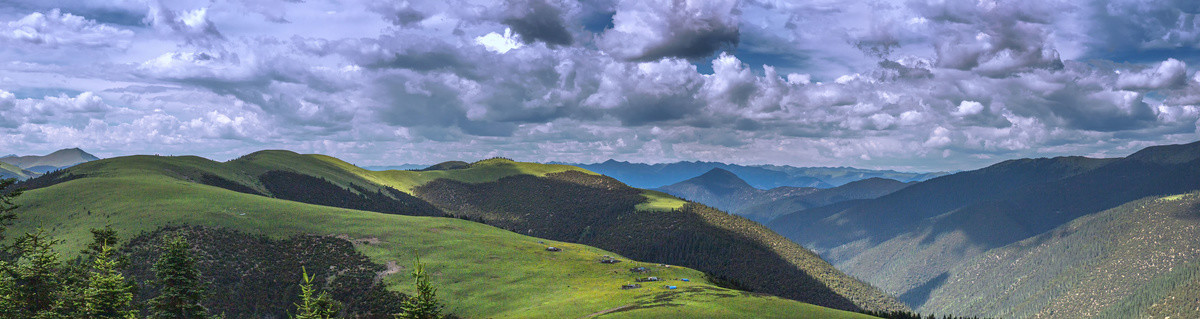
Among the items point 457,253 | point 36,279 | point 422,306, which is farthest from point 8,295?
point 457,253

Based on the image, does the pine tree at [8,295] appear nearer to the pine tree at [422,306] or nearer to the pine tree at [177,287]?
the pine tree at [177,287]

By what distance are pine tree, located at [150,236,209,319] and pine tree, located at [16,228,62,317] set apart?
290 inches

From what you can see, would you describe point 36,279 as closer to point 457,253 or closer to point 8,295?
point 8,295

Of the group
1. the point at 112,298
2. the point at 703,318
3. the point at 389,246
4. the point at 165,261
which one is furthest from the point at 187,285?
the point at 389,246

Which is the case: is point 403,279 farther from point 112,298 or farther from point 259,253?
point 112,298

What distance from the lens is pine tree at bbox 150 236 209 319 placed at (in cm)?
5612

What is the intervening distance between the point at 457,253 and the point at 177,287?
9961cm

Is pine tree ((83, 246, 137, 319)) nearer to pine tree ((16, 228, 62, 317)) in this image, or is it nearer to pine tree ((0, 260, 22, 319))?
pine tree ((16, 228, 62, 317))

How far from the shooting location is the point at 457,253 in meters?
156

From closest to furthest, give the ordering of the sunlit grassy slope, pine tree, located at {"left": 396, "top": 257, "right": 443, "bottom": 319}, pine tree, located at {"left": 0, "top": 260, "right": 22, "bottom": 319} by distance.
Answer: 1. pine tree, located at {"left": 396, "top": 257, "right": 443, "bottom": 319}
2. pine tree, located at {"left": 0, "top": 260, "right": 22, "bottom": 319}
3. the sunlit grassy slope

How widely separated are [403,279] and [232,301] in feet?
119

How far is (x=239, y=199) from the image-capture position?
645ft

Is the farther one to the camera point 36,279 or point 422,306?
point 36,279

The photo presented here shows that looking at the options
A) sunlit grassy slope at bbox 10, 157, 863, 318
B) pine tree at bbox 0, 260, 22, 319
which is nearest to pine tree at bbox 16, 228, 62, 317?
pine tree at bbox 0, 260, 22, 319
